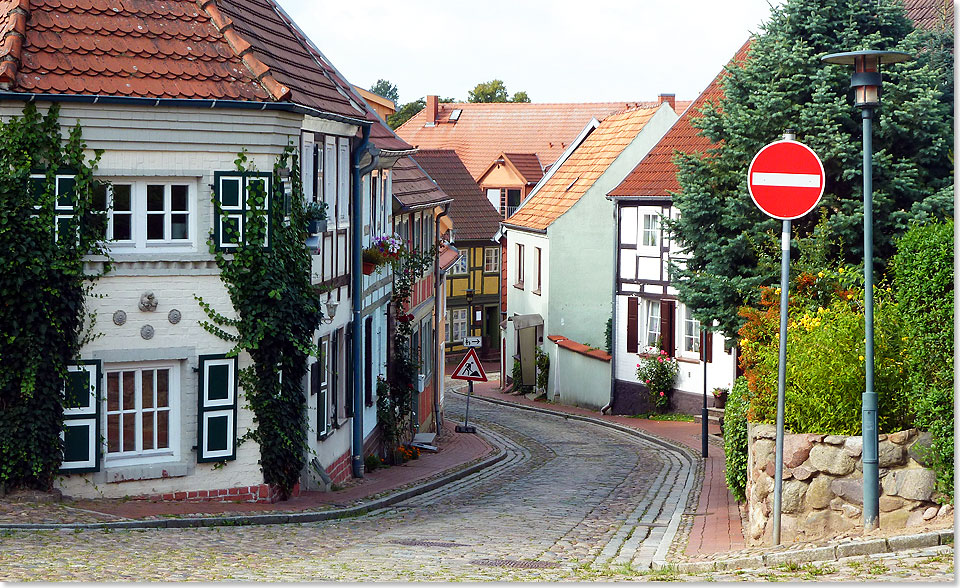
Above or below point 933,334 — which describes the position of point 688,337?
below

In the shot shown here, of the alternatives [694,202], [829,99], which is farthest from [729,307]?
[829,99]

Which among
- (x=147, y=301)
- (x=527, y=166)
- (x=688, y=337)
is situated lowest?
(x=688, y=337)

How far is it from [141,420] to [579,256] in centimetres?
2411

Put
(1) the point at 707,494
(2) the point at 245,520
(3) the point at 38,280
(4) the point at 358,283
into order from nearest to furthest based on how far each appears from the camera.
Result: (3) the point at 38,280 < (2) the point at 245,520 < (1) the point at 707,494 < (4) the point at 358,283

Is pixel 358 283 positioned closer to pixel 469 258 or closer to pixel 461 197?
pixel 469 258

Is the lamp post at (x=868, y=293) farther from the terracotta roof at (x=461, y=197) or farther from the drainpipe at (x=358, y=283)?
the terracotta roof at (x=461, y=197)

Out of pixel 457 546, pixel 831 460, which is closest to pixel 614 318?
pixel 457 546

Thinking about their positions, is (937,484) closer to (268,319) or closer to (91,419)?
(268,319)

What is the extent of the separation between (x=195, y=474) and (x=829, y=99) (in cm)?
972

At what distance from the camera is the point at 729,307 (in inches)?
675

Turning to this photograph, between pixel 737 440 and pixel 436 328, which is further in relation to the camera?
pixel 436 328

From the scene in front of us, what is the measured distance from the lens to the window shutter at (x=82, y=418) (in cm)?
1326

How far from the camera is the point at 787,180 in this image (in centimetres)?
956

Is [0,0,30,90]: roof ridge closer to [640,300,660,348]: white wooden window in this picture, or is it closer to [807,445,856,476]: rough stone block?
[807,445,856,476]: rough stone block
